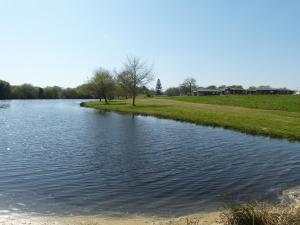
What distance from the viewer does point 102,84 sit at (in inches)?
4274

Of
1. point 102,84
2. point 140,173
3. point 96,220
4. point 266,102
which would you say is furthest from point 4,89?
point 96,220

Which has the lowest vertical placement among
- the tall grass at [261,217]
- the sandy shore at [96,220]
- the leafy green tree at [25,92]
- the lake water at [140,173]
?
the lake water at [140,173]

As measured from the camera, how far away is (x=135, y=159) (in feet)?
78.6

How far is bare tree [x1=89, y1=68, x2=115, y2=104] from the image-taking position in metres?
109

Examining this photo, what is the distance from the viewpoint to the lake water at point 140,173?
1465 centimetres

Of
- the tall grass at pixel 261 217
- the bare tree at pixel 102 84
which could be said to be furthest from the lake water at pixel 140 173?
the bare tree at pixel 102 84

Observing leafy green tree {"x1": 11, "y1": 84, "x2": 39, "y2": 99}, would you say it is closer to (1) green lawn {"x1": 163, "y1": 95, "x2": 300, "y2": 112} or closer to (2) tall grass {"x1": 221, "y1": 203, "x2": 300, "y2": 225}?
(1) green lawn {"x1": 163, "y1": 95, "x2": 300, "y2": 112}

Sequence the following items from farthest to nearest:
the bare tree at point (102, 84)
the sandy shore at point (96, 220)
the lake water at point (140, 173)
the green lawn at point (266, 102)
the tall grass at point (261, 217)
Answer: the bare tree at point (102, 84), the green lawn at point (266, 102), the lake water at point (140, 173), the sandy shore at point (96, 220), the tall grass at point (261, 217)

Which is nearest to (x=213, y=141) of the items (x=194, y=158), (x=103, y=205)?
(x=194, y=158)

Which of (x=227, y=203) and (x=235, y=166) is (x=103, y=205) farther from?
(x=235, y=166)

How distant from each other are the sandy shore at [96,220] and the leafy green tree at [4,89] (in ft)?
553

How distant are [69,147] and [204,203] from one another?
16.1 meters

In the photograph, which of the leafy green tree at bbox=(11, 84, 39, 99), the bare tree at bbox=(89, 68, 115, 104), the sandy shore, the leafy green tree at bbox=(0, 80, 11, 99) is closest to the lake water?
the sandy shore

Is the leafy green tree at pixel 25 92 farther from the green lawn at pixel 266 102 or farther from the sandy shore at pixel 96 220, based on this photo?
the sandy shore at pixel 96 220
